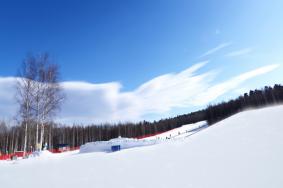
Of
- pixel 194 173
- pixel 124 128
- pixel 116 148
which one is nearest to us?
pixel 194 173

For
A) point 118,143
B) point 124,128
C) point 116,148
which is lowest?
point 116,148

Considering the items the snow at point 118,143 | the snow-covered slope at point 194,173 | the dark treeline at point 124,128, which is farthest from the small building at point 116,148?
the dark treeline at point 124,128

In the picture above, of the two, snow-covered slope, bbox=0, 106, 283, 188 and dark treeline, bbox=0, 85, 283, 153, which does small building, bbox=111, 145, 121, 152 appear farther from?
dark treeline, bbox=0, 85, 283, 153

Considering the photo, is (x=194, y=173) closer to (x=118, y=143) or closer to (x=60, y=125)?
(x=118, y=143)

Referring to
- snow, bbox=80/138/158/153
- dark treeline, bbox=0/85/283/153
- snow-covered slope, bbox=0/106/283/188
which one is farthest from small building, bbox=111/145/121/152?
dark treeline, bbox=0/85/283/153

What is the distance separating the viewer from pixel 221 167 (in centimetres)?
680

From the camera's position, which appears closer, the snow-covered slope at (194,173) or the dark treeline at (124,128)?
the snow-covered slope at (194,173)

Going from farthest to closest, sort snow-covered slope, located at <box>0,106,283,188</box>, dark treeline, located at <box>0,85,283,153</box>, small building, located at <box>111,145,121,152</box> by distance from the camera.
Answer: dark treeline, located at <box>0,85,283,153</box>
small building, located at <box>111,145,121,152</box>
snow-covered slope, located at <box>0,106,283,188</box>

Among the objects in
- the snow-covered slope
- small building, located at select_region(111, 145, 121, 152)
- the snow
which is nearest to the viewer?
the snow-covered slope

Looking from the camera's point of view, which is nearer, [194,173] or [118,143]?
[194,173]

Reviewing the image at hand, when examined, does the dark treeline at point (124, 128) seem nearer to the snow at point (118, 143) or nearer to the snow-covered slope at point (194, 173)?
the snow at point (118, 143)

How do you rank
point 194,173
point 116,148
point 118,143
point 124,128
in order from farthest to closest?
point 124,128 < point 118,143 < point 116,148 < point 194,173

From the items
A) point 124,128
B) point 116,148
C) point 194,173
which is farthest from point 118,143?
point 124,128

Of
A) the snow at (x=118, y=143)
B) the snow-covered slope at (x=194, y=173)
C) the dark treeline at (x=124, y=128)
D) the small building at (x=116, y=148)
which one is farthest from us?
the dark treeline at (x=124, y=128)
